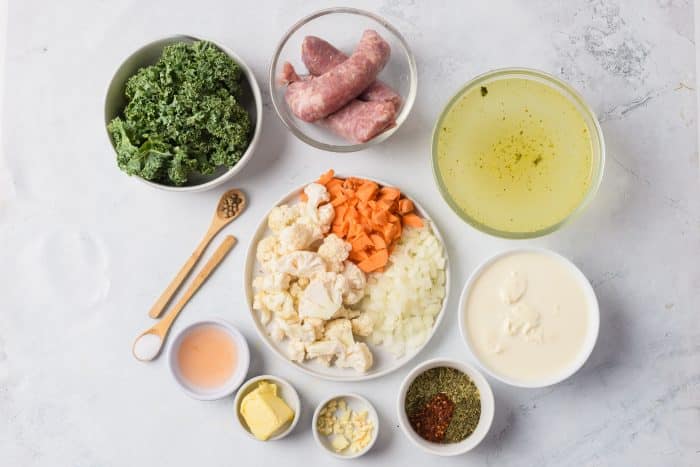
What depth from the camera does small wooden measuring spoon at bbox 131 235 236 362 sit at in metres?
2.33

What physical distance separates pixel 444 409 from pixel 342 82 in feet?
3.38

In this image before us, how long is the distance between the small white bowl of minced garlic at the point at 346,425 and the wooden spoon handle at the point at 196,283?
0.55 meters

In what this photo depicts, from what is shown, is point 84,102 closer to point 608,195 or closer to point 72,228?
point 72,228

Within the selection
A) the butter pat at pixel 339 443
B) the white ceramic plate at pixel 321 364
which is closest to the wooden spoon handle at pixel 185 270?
the white ceramic plate at pixel 321 364

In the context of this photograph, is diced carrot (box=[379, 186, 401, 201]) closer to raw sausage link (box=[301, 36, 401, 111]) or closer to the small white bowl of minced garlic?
raw sausage link (box=[301, 36, 401, 111])

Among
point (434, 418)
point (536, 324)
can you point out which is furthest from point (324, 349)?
point (536, 324)

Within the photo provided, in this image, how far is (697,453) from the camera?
233cm

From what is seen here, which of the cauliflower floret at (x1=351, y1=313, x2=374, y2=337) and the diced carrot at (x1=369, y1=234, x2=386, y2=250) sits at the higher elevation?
the diced carrot at (x1=369, y1=234, x2=386, y2=250)

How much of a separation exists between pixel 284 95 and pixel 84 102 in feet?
2.28

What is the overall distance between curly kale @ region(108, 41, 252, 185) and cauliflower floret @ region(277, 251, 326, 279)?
34cm

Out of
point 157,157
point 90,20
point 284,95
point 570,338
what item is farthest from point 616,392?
point 90,20

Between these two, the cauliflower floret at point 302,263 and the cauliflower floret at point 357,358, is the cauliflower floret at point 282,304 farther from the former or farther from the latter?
the cauliflower floret at point 357,358

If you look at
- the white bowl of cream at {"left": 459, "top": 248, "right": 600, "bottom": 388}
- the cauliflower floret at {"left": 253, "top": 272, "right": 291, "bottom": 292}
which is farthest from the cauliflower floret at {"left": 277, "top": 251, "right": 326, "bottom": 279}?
the white bowl of cream at {"left": 459, "top": 248, "right": 600, "bottom": 388}

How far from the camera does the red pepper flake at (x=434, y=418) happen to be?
2.21 metres
